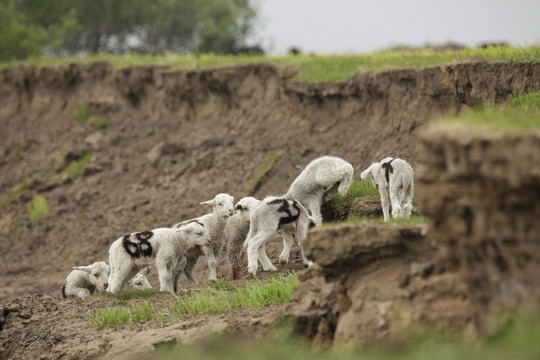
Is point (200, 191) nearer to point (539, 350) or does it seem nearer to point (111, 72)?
point (111, 72)

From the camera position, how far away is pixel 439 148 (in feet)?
22.4

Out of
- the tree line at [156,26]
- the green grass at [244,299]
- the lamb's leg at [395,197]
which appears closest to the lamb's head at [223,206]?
the green grass at [244,299]

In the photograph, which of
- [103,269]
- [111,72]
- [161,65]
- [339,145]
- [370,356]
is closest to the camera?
[370,356]

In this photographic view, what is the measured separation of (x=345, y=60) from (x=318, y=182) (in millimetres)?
9411

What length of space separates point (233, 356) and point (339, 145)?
1324 cm

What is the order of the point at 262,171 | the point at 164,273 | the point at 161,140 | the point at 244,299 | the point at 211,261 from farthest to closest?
the point at 161,140 → the point at 262,171 → the point at 211,261 → the point at 164,273 → the point at 244,299

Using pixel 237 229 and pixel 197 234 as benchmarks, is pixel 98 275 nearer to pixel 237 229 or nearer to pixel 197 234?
pixel 197 234

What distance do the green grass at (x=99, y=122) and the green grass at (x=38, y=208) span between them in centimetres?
380

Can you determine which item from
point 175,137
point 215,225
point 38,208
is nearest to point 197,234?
point 215,225

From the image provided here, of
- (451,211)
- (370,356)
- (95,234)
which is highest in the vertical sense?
(451,211)

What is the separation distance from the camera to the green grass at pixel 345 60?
1719 cm

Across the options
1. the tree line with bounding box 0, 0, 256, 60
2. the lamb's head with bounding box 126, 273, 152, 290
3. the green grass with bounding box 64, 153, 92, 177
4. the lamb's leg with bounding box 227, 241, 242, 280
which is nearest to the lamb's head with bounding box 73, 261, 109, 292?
the lamb's head with bounding box 126, 273, 152, 290

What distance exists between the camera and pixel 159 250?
13.6 m

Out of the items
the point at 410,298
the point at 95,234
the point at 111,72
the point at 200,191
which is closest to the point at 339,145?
the point at 200,191
